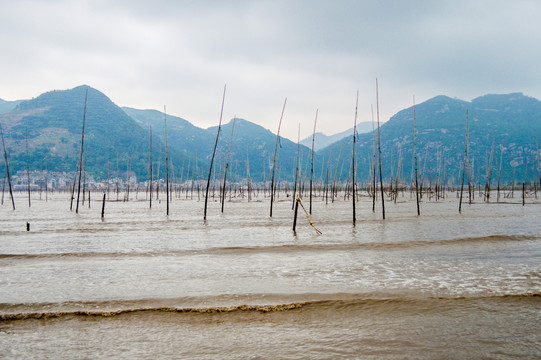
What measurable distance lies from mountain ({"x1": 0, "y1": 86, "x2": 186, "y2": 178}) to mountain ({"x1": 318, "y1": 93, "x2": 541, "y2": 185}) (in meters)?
57.7

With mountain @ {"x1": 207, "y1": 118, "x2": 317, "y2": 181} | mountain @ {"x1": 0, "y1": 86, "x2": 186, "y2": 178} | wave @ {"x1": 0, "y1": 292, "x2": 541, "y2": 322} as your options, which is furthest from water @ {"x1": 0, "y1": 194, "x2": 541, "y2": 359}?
mountain @ {"x1": 207, "y1": 118, "x2": 317, "y2": 181}

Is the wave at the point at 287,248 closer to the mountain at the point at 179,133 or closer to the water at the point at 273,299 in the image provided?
the water at the point at 273,299

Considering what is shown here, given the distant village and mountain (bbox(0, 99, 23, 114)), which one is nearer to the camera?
the distant village

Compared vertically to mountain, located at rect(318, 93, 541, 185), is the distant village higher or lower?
lower

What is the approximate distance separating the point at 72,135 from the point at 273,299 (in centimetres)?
9337

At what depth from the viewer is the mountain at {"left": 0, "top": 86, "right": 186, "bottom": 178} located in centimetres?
7431

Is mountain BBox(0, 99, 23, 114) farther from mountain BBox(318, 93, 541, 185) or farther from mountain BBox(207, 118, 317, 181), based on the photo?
mountain BBox(318, 93, 541, 185)

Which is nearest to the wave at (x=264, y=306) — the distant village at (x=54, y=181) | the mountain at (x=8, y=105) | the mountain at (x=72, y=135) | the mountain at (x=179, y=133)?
the distant village at (x=54, y=181)

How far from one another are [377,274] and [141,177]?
267 ft

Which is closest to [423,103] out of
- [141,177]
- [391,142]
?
[391,142]

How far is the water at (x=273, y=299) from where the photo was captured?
125 inches

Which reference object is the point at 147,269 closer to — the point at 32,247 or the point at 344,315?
the point at 344,315

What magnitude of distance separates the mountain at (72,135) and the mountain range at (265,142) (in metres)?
0.21

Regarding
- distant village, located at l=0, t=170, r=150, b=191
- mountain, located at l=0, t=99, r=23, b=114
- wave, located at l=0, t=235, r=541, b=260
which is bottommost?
wave, located at l=0, t=235, r=541, b=260
